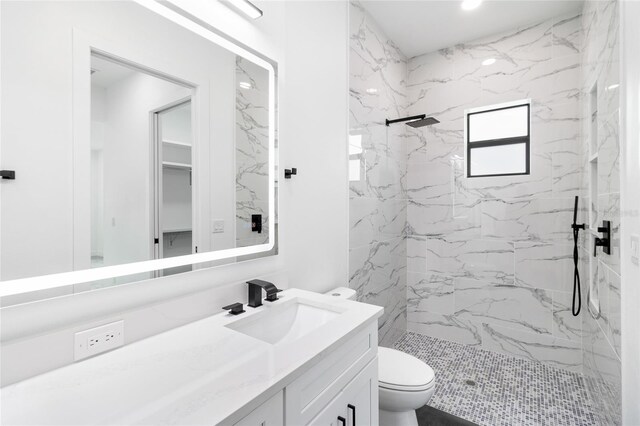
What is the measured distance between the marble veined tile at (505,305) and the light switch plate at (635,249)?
1.63 m

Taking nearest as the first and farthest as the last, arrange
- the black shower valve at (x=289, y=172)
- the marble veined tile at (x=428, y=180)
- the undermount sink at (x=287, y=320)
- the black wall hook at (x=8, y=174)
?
the black wall hook at (x=8, y=174)
the undermount sink at (x=287, y=320)
the black shower valve at (x=289, y=172)
the marble veined tile at (x=428, y=180)

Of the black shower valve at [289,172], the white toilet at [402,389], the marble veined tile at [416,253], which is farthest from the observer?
the marble veined tile at [416,253]

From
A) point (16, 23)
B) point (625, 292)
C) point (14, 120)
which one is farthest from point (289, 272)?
point (625, 292)

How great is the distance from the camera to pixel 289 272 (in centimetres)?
178

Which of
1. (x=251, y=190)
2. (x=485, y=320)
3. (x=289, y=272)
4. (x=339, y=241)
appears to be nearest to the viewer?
(x=251, y=190)

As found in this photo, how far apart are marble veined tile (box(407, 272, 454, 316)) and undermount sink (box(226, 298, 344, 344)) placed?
2.10 meters

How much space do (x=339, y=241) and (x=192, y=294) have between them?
3.84ft

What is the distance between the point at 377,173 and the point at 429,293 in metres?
Result: 1.44

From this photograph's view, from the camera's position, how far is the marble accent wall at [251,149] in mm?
1519

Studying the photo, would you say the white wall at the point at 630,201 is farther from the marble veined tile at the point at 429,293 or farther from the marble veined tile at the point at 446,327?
the marble veined tile at the point at 429,293

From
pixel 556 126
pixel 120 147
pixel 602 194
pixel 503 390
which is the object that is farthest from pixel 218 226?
pixel 556 126

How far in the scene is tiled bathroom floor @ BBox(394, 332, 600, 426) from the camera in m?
2.02

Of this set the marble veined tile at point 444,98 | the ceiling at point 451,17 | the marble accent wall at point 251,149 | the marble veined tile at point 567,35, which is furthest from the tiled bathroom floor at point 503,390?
the ceiling at point 451,17

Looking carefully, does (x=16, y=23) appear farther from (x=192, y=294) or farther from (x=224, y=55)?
(x=192, y=294)
